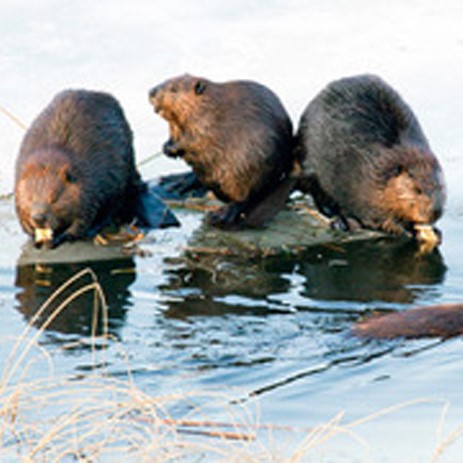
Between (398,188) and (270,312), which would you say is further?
(398,188)

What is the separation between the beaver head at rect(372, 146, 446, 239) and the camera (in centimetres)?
684

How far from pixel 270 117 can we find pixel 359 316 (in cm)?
222

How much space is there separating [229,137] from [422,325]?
266 centimetres

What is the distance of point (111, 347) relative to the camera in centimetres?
467

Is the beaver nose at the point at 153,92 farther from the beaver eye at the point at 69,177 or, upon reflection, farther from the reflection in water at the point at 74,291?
the reflection in water at the point at 74,291

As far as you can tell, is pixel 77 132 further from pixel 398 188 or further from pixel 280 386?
pixel 280 386

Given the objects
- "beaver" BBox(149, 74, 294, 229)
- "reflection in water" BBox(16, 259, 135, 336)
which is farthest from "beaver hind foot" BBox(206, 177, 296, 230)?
"reflection in water" BBox(16, 259, 135, 336)

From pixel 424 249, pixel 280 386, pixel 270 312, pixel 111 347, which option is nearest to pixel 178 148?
pixel 424 249

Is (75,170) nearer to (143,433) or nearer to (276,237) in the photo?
(276,237)

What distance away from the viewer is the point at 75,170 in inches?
260

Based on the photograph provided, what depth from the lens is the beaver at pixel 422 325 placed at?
4.61 metres

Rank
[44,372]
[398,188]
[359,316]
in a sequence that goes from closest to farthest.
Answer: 1. [44,372]
2. [359,316]
3. [398,188]

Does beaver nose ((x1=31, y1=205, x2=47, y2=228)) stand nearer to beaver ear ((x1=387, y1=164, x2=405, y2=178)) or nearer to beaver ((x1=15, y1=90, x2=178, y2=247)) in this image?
beaver ((x1=15, y1=90, x2=178, y2=247))

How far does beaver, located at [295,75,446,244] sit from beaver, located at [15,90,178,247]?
100 centimetres
